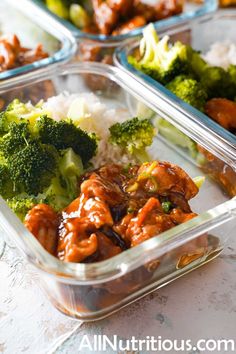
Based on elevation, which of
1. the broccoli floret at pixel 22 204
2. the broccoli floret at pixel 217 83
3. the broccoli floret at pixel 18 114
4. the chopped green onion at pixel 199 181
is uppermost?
the broccoli floret at pixel 18 114

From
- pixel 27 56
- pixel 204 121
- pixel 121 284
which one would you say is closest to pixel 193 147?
pixel 204 121

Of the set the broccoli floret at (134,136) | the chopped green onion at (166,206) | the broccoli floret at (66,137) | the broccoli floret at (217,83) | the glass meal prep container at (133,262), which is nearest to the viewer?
the glass meal prep container at (133,262)

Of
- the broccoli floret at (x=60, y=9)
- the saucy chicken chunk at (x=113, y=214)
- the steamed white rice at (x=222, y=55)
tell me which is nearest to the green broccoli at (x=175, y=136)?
the saucy chicken chunk at (x=113, y=214)

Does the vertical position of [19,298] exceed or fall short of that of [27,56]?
it falls short

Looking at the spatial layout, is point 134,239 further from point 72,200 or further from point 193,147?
point 193,147

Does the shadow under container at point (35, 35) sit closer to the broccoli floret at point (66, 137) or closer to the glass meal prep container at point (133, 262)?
the broccoli floret at point (66, 137)

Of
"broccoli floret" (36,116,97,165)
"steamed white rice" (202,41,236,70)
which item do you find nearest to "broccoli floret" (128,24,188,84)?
"steamed white rice" (202,41,236,70)

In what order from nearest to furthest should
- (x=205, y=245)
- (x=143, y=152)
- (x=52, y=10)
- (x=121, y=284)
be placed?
1. (x=121, y=284)
2. (x=205, y=245)
3. (x=143, y=152)
4. (x=52, y=10)
